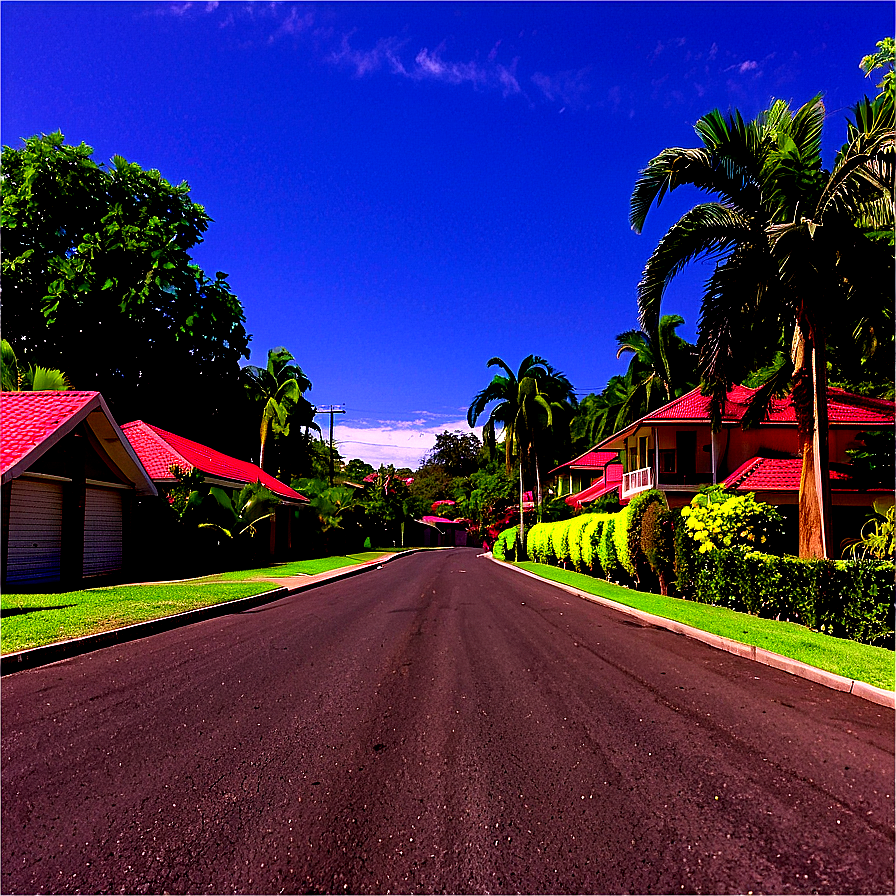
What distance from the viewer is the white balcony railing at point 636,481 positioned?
1267 inches

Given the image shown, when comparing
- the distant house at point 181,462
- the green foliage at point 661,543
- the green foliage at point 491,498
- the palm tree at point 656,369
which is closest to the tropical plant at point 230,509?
the distant house at point 181,462

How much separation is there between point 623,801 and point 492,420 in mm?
43917

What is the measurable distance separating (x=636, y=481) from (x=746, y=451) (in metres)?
5.37

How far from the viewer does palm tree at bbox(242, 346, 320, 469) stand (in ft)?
149

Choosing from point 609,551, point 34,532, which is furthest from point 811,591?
point 34,532

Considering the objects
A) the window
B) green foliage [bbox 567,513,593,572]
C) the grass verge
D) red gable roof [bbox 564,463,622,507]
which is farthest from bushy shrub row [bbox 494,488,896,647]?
red gable roof [bbox 564,463,622,507]

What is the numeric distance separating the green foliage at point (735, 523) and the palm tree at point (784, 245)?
2164 millimetres

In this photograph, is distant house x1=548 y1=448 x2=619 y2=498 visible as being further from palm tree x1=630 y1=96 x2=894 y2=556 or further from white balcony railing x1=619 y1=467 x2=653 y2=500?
palm tree x1=630 y1=96 x2=894 y2=556

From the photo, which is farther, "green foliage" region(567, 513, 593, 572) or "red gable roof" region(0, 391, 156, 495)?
"green foliage" region(567, 513, 593, 572)

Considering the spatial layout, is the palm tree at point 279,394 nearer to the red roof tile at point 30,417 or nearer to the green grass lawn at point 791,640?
the red roof tile at point 30,417

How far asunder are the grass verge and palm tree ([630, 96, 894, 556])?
41.5 ft

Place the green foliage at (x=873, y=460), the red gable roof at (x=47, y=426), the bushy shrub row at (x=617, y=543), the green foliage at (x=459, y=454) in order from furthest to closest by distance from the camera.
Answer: the green foliage at (x=459, y=454) < the green foliage at (x=873, y=460) < the bushy shrub row at (x=617, y=543) < the red gable roof at (x=47, y=426)

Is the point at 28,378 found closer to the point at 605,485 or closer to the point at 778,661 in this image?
the point at 778,661

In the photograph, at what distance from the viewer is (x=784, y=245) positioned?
15.1m
